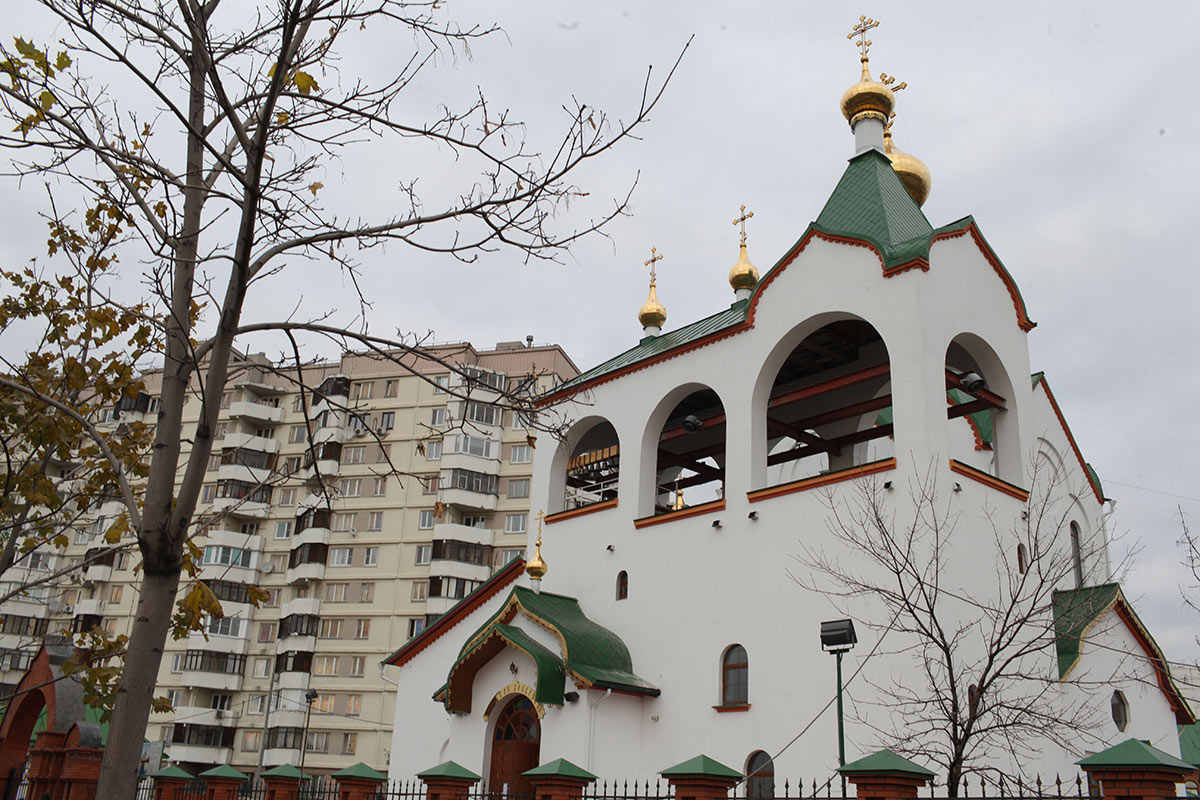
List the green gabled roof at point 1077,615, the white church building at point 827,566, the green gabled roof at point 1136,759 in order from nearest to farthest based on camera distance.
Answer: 1. the green gabled roof at point 1136,759
2. the white church building at point 827,566
3. the green gabled roof at point 1077,615

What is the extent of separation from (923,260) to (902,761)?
318 inches

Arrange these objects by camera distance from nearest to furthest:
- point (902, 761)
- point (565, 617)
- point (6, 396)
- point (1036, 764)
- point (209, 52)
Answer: point (209, 52), point (902, 761), point (6, 396), point (1036, 764), point (565, 617)

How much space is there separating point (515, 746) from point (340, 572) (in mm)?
28604

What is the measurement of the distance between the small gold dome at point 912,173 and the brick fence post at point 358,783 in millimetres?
14895

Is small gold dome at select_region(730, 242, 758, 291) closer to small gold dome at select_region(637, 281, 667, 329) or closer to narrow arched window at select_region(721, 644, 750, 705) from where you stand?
small gold dome at select_region(637, 281, 667, 329)

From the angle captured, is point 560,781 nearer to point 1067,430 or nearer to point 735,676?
point 735,676

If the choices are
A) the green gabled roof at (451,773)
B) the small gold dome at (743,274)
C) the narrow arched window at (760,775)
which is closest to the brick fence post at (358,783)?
the green gabled roof at (451,773)

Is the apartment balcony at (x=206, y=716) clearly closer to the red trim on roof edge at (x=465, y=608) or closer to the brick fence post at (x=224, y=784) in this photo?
the red trim on roof edge at (x=465, y=608)

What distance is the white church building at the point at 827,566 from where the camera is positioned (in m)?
12.8

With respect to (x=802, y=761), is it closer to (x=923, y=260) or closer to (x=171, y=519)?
(x=923, y=260)

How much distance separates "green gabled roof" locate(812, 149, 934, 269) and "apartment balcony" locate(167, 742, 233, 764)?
3476 cm

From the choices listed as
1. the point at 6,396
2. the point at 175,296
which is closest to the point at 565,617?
the point at 6,396

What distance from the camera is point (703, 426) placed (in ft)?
57.5

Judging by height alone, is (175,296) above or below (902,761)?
above
